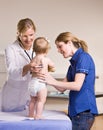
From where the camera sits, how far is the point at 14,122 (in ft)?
5.59

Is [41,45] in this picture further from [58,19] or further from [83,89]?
[58,19]

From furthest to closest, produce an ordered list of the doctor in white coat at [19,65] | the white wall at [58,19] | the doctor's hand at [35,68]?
the white wall at [58,19], the doctor in white coat at [19,65], the doctor's hand at [35,68]

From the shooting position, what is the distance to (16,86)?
2215 mm

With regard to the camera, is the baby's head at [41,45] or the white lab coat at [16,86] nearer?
the baby's head at [41,45]

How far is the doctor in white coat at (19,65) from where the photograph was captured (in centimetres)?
216

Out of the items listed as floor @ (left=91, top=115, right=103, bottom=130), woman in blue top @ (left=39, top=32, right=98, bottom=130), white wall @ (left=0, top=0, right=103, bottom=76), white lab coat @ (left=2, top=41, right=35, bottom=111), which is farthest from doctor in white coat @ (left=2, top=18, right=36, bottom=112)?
white wall @ (left=0, top=0, right=103, bottom=76)

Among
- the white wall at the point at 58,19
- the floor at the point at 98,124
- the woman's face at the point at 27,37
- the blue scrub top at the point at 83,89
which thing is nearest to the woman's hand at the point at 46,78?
the blue scrub top at the point at 83,89

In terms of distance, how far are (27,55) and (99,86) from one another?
2601 mm

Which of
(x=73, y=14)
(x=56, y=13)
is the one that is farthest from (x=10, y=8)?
(x=73, y=14)

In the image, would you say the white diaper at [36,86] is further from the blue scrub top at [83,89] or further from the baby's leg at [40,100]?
the blue scrub top at [83,89]

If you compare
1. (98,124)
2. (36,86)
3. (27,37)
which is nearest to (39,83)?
(36,86)

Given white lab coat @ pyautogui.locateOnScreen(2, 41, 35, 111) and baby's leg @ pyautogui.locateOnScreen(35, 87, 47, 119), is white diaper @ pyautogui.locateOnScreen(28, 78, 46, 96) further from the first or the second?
white lab coat @ pyautogui.locateOnScreen(2, 41, 35, 111)

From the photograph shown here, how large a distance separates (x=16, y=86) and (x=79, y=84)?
709 millimetres

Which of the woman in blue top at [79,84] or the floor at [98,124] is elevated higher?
the woman in blue top at [79,84]
